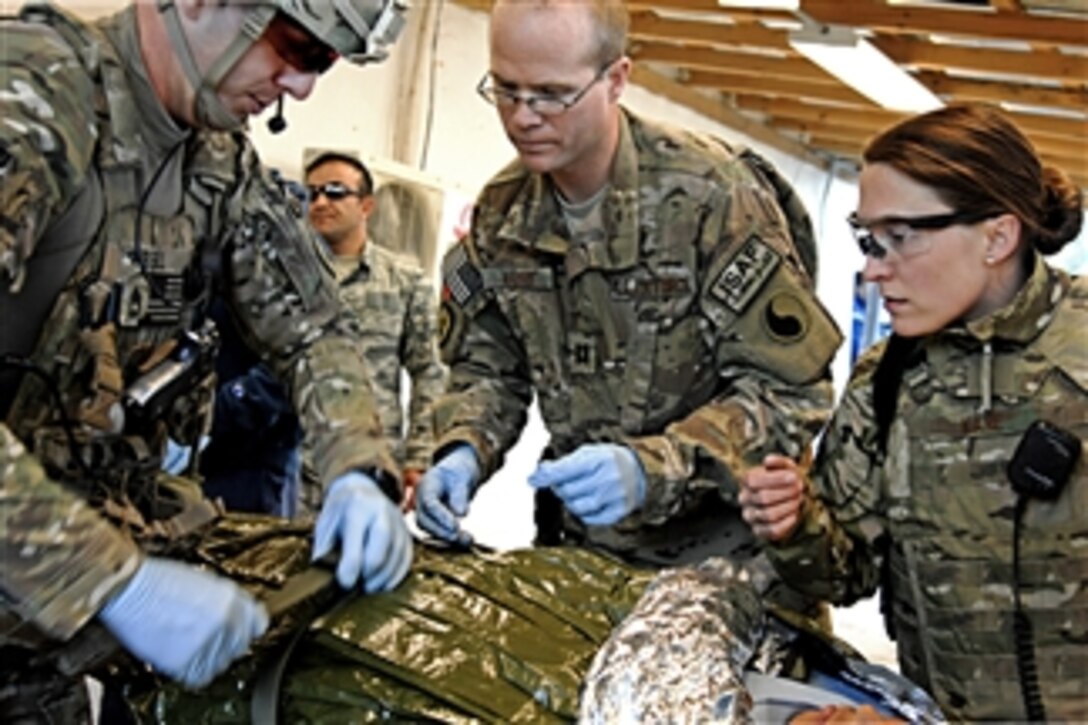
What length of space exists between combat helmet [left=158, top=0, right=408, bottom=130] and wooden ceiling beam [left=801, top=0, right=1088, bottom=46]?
3885 mm

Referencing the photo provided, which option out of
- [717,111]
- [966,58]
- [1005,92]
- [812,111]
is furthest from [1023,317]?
[812,111]

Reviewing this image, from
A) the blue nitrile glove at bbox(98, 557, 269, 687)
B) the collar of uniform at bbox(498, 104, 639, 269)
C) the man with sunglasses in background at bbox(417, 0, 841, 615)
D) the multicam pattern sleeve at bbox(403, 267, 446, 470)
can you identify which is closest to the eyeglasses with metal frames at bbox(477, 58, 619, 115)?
the man with sunglasses in background at bbox(417, 0, 841, 615)

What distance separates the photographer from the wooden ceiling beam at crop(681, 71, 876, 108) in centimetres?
768

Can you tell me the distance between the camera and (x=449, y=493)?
2.16m

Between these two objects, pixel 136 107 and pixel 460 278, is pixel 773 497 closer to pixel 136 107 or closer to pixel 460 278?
pixel 460 278

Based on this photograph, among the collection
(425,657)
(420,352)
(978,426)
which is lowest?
(420,352)

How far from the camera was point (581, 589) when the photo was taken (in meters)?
1.83

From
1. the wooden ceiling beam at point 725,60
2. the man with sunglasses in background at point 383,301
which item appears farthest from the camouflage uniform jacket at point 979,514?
the wooden ceiling beam at point 725,60

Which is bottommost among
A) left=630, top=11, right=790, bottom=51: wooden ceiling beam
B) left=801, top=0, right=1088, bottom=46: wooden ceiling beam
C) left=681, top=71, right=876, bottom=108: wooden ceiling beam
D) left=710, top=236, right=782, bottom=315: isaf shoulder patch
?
left=681, top=71, right=876, bottom=108: wooden ceiling beam

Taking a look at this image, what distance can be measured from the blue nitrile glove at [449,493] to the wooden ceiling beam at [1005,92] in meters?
5.02

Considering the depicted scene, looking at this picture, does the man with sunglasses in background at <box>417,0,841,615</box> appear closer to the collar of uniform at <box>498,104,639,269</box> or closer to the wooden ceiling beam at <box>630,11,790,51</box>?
the collar of uniform at <box>498,104,639,269</box>

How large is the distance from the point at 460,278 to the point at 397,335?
6.78ft

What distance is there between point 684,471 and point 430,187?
3644 mm

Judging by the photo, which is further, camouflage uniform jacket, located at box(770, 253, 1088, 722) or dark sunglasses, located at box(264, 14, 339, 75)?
camouflage uniform jacket, located at box(770, 253, 1088, 722)
